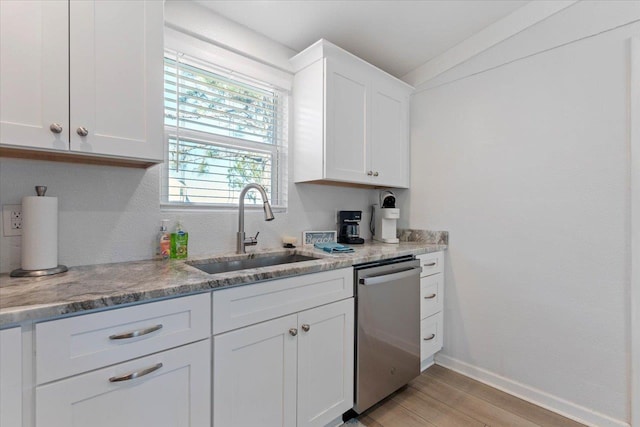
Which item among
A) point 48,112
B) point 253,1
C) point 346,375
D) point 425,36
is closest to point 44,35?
point 48,112

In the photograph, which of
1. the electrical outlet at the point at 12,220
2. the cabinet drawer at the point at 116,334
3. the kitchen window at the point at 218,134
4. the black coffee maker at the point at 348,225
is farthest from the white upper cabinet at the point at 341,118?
the electrical outlet at the point at 12,220

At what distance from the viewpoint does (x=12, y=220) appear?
1.19 metres

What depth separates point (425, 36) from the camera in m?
2.22

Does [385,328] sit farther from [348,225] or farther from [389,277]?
[348,225]

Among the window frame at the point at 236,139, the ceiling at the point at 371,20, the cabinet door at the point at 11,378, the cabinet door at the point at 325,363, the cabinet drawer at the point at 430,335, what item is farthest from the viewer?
the cabinet drawer at the point at 430,335

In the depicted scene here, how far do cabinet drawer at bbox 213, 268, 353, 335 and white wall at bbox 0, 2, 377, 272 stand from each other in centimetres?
61

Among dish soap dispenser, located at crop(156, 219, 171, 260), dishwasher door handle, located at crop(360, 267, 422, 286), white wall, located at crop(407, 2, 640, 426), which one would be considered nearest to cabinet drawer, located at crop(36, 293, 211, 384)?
dish soap dispenser, located at crop(156, 219, 171, 260)

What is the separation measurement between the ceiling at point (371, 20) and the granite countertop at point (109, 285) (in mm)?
1537

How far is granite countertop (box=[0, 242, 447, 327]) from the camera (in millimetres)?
796

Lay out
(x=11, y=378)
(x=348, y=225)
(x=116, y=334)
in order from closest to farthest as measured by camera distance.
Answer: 1. (x=11, y=378)
2. (x=116, y=334)
3. (x=348, y=225)

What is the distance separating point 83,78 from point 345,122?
145 centimetres

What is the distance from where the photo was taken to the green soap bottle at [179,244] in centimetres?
156

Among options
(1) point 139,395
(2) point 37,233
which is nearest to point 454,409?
(1) point 139,395

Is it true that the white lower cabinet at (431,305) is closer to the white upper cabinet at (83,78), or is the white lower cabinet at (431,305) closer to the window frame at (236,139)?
the window frame at (236,139)
